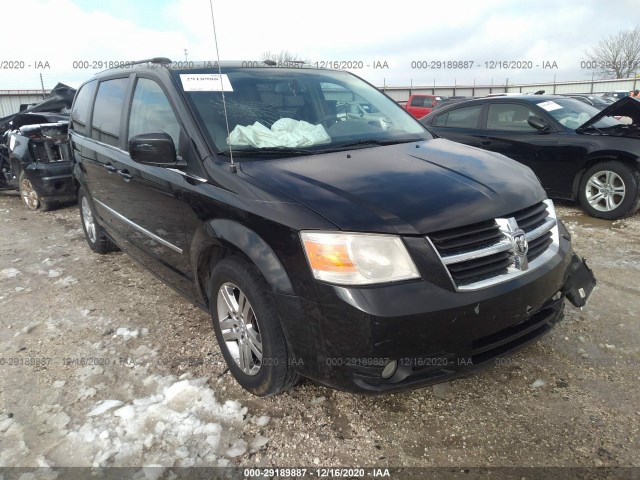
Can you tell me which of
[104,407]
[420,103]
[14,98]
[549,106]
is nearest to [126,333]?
[104,407]

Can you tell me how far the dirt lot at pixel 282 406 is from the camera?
2141 mm

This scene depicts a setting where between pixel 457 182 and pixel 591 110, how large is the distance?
543cm

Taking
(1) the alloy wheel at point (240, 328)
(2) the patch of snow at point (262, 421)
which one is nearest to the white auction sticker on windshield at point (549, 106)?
(1) the alloy wheel at point (240, 328)

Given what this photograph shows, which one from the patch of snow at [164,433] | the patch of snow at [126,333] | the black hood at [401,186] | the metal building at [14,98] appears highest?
the metal building at [14,98]

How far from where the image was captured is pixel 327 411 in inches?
95.6

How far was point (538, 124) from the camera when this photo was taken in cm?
605

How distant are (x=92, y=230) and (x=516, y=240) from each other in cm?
464

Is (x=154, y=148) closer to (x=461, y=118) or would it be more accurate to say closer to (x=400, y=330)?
(x=400, y=330)

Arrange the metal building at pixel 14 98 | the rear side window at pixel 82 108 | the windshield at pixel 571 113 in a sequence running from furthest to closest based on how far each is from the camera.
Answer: the metal building at pixel 14 98 → the windshield at pixel 571 113 → the rear side window at pixel 82 108

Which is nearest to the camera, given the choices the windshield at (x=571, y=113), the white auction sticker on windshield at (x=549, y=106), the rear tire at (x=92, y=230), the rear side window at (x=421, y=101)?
the rear tire at (x=92, y=230)

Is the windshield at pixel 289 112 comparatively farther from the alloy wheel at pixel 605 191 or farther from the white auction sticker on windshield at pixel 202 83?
the alloy wheel at pixel 605 191

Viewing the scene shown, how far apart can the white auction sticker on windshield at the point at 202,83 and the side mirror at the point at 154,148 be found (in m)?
0.39

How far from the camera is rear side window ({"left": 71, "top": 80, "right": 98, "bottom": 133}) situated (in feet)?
14.9

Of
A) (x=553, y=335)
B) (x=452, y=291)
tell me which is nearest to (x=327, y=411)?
(x=452, y=291)
